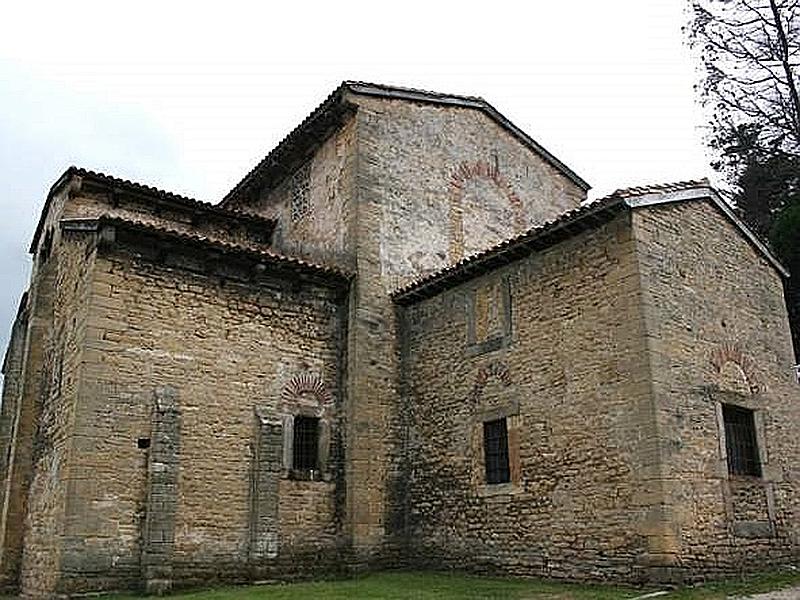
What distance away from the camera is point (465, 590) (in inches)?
429

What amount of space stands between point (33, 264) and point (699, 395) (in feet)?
46.8

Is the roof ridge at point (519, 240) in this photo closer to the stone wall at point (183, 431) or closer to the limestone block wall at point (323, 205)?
the limestone block wall at point (323, 205)

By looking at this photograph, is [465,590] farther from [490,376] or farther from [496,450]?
[490,376]

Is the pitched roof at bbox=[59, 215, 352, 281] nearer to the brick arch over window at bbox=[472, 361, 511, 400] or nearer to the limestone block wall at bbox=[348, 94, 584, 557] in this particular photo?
the limestone block wall at bbox=[348, 94, 584, 557]

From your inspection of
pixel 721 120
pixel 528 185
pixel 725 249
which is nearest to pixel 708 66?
pixel 721 120

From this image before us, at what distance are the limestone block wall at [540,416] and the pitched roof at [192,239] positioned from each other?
2.23m

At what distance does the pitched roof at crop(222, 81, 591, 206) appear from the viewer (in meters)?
16.4

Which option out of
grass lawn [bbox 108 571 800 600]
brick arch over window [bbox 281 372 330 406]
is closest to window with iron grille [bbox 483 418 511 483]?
grass lawn [bbox 108 571 800 600]

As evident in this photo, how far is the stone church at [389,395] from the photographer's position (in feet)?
36.5

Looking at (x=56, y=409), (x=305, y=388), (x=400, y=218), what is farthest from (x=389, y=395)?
(x=56, y=409)

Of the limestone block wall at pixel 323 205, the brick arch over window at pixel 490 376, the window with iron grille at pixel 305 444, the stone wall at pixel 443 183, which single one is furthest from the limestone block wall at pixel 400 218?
the brick arch over window at pixel 490 376

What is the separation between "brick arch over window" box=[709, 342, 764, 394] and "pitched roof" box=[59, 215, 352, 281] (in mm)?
6968

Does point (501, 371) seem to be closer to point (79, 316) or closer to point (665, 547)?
point (665, 547)

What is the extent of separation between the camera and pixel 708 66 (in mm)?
22312
